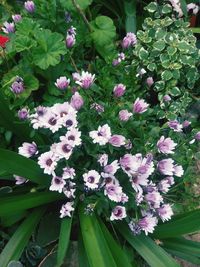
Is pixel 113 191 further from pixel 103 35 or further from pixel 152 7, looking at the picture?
pixel 152 7

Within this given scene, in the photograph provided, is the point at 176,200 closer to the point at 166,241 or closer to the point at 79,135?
the point at 166,241

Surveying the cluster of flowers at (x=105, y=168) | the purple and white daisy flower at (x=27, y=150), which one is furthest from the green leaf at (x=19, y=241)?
the purple and white daisy flower at (x=27, y=150)

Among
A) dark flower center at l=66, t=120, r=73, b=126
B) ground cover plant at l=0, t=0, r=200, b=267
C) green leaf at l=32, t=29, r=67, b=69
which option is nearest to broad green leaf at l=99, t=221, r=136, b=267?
ground cover plant at l=0, t=0, r=200, b=267

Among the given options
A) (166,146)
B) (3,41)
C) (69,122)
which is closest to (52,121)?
(69,122)

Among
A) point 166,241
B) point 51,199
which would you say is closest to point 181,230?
point 166,241

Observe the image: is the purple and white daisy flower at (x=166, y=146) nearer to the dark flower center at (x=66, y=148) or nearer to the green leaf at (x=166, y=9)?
the dark flower center at (x=66, y=148)

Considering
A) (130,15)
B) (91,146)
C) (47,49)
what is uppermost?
(130,15)
